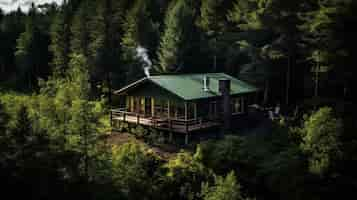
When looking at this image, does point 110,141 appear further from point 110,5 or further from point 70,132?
point 110,5

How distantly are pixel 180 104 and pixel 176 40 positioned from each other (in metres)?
13.1

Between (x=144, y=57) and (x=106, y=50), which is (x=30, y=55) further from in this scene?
(x=144, y=57)

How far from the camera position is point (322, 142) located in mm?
13312

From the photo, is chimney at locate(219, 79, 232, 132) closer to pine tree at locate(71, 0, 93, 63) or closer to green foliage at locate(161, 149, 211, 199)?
green foliage at locate(161, 149, 211, 199)

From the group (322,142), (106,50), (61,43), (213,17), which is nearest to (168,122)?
(322,142)

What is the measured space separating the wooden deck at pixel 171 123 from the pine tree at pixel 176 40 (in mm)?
11937

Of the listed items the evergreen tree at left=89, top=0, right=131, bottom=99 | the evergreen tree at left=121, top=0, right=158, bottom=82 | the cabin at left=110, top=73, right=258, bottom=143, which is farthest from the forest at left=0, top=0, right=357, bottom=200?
the evergreen tree at left=89, top=0, right=131, bottom=99

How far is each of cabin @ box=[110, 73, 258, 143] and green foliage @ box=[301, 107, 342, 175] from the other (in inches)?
272

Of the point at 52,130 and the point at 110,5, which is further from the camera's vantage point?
the point at 110,5

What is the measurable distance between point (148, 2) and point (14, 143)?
1310 inches

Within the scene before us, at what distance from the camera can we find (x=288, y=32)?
23.7 m

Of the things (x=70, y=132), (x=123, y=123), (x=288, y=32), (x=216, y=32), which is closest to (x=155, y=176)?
(x=70, y=132)

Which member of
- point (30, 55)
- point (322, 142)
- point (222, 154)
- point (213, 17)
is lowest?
point (222, 154)

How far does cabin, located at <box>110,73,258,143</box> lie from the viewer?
20125 mm
